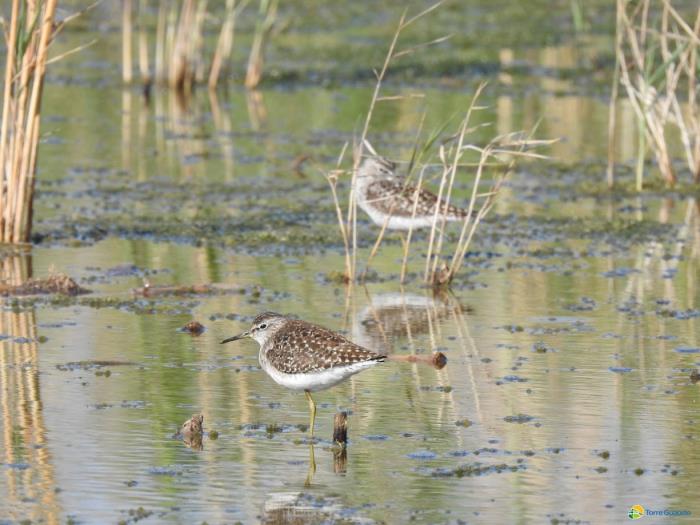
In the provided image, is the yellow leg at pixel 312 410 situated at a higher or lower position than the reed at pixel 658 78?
lower

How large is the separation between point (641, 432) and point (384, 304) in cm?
381

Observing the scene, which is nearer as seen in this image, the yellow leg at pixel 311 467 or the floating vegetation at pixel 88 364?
the yellow leg at pixel 311 467

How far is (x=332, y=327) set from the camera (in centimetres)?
1139

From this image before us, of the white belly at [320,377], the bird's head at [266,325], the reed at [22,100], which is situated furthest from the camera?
the reed at [22,100]

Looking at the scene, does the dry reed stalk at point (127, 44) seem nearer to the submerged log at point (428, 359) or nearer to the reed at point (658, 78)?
the reed at point (658, 78)

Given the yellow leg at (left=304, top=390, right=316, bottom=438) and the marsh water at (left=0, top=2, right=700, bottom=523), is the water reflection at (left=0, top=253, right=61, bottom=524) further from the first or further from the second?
the yellow leg at (left=304, top=390, right=316, bottom=438)

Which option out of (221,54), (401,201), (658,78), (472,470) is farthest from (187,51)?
(472,470)

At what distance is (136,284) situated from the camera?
42.0 feet

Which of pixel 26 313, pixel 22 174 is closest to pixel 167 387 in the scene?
pixel 26 313

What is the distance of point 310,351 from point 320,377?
0.60ft

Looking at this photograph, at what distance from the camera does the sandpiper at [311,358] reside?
28.3 ft

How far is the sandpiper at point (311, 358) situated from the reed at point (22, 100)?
170 inches

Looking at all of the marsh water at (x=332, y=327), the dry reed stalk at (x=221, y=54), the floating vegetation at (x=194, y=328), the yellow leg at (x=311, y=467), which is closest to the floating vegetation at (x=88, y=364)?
the marsh water at (x=332, y=327)

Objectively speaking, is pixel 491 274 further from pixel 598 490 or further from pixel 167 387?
Answer: pixel 598 490
